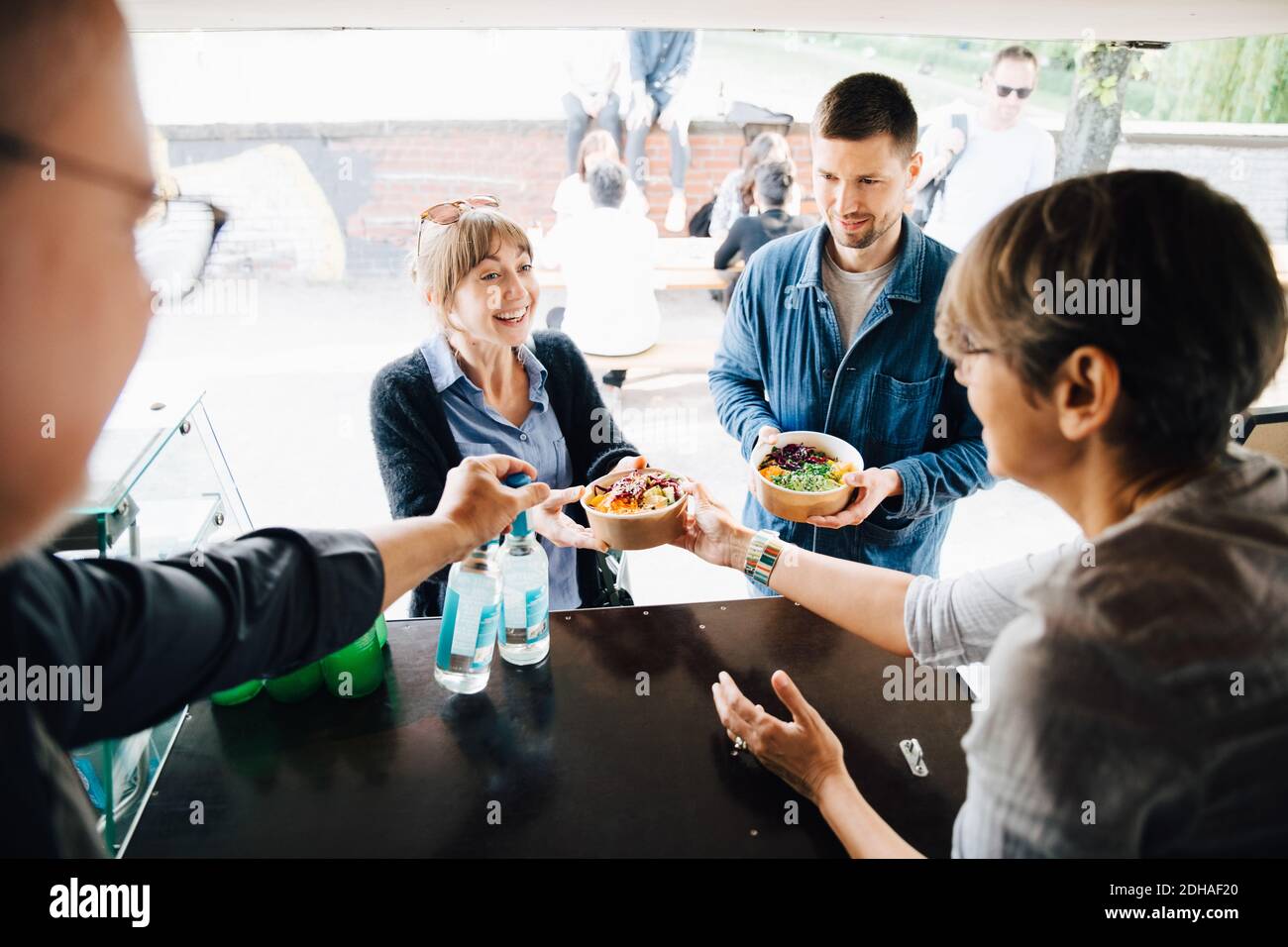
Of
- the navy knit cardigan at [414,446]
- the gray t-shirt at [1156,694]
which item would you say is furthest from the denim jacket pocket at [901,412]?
the gray t-shirt at [1156,694]

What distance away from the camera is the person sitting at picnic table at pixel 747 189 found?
211 inches

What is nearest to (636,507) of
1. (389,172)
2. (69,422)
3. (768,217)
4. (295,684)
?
(295,684)

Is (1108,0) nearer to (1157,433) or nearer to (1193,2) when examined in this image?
(1193,2)

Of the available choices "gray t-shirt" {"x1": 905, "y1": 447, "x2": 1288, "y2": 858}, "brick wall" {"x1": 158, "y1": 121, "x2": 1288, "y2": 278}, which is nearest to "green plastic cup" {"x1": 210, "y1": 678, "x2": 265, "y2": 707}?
"gray t-shirt" {"x1": 905, "y1": 447, "x2": 1288, "y2": 858}

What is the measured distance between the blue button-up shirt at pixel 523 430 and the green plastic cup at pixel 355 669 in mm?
662

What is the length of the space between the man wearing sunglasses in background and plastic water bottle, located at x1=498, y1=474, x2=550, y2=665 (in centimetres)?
461

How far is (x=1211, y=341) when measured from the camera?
927 mm

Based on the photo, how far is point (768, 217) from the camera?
515 centimetres

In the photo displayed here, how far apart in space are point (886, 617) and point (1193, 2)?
1.54 m

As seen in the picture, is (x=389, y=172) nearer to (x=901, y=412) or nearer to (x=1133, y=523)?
(x=901, y=412)

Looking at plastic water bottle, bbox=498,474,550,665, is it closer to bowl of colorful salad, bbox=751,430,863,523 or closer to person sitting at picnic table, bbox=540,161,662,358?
bowl of colorful salad, bbox=751,430,863,523

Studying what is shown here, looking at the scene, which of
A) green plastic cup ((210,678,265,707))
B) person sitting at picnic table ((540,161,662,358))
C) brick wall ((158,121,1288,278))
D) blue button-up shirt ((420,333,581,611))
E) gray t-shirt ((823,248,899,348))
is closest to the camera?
green plastic cup ((210,678,265,707))

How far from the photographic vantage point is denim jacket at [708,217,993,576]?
2.26 metres
